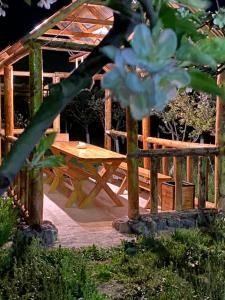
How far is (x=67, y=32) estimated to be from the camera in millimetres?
5922

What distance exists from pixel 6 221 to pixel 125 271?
1.13m

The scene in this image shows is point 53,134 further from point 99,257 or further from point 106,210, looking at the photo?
point 106,210

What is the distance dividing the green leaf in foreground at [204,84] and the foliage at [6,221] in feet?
11.8

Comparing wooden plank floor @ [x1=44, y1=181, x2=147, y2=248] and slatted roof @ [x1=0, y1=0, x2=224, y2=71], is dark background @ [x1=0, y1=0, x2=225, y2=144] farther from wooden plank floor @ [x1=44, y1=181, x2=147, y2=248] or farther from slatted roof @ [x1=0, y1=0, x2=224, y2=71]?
wooden plank floor @ [x1=44, y1=181, x2=147, y2=248]

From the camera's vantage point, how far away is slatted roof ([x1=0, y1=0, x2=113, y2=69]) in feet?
14.1

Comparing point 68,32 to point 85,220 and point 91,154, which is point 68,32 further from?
point 85,220

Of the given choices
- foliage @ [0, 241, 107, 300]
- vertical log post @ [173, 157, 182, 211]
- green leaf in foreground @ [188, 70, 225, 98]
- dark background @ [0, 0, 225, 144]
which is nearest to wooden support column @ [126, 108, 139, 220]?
vertical log post @ [173, 157, 182, 211]

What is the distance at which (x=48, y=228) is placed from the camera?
175 inches

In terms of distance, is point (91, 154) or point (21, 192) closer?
point (21, 192)

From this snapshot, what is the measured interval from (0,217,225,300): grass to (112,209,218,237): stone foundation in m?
0.44

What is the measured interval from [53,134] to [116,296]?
282 centimetres

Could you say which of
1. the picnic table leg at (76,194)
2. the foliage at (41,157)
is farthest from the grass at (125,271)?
the foliage at (41,157)

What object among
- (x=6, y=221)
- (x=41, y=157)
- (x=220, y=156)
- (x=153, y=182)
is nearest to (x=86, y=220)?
(x=153, y=182)

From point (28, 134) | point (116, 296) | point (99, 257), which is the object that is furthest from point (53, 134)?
point (99, 257)
